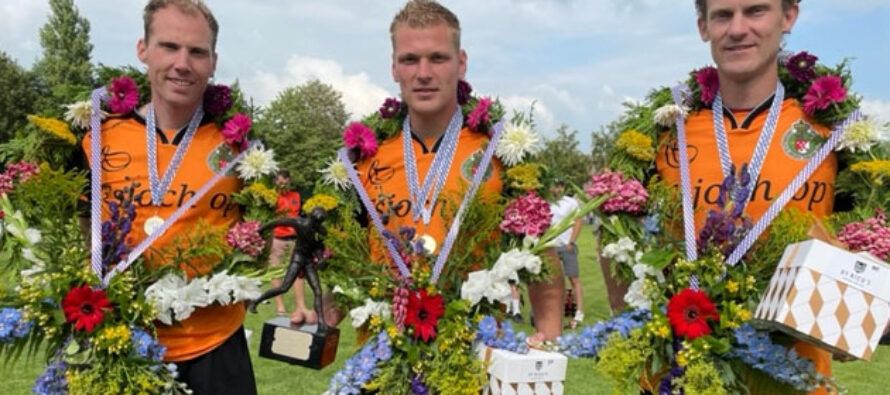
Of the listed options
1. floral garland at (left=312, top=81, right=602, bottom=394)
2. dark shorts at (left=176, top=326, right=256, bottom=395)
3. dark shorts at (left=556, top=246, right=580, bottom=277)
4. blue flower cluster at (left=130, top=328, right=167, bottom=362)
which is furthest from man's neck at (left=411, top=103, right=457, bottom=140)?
dark shorts at (left=556, top=246, right=580, bottom=277)

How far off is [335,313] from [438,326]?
28.1 inches

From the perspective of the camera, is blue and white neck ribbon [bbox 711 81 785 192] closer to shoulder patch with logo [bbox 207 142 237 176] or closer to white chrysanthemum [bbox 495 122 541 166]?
white chrysanthemum [bbox 495 122 541 166]

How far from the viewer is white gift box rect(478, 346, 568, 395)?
3166 mm

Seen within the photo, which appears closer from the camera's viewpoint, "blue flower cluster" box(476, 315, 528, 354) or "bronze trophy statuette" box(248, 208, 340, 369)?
"blue flower cluster" box(476, 315, 528, 354)

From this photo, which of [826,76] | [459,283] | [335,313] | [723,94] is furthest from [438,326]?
[826,76]

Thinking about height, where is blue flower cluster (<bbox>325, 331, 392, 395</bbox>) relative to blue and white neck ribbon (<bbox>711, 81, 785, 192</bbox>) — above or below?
below

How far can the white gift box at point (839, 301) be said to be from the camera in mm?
2689

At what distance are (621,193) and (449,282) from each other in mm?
829

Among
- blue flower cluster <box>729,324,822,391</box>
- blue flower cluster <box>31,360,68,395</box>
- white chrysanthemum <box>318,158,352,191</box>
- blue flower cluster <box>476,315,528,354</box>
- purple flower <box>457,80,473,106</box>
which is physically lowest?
blue flower cluster <box>31,360,68,395</box>

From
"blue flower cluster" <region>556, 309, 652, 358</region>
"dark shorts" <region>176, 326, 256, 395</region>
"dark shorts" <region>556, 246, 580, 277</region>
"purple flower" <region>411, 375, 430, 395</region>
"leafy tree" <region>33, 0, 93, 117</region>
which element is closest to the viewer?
"blue flower cluster" <region>556, 309, 652, 358</region>

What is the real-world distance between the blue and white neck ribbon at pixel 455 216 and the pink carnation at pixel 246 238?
53cm

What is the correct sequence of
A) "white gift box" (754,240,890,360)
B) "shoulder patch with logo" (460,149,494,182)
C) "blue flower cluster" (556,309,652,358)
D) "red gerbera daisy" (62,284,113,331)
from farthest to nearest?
"shoulder patch with logo" (460,149,494,182) → "red gerbera daisy" (62,284,113,331) → "blue flower cluster" (556,309,652,358) → "white gift box" (754,240,890,360)

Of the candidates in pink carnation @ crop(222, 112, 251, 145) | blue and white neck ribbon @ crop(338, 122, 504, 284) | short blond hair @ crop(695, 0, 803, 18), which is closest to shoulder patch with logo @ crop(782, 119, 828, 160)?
short blond hair @ crop(695, 0, 803, 18)

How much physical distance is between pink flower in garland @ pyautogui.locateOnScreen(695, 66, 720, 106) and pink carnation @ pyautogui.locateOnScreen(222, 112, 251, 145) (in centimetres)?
222
